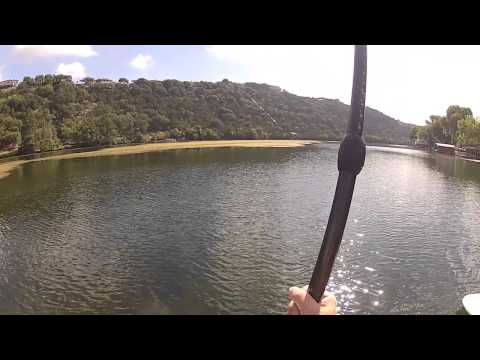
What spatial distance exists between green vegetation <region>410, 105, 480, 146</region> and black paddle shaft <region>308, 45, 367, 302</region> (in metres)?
72.9

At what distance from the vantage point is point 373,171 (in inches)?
1767

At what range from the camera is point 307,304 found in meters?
2.37

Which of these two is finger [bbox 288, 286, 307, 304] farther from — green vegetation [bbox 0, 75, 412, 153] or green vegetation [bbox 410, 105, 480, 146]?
green vegetation [bbox 410, 105, 480, 146]

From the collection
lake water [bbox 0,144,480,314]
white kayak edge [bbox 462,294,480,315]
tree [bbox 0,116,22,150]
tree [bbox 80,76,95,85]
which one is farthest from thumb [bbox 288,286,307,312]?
tree [bbox 80,76,95,85]

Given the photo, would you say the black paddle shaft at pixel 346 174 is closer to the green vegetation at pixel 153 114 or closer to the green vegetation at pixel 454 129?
the green vegetation at pixel 153 114

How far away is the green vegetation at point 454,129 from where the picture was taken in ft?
215

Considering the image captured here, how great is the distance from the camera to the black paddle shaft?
7.38 feet

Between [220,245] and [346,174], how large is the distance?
16.9m

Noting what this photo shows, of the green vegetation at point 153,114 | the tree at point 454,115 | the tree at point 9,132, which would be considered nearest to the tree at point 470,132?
the tree at point 454,115

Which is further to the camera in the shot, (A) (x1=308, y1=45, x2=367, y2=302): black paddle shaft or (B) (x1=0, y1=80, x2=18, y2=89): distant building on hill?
(B) (x1=0, y1=80, x2=18, y2=89): distant building on hill

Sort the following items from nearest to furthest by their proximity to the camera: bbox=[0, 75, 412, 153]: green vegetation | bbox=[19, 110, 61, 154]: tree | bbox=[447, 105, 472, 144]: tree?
bbox=[19, 110, 61, 154]: tree < bbox=[0, 75, 412, 153]: green vegetation < bbox=[447, 105, 472, 144]: tree

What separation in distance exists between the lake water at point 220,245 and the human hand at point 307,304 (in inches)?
436
